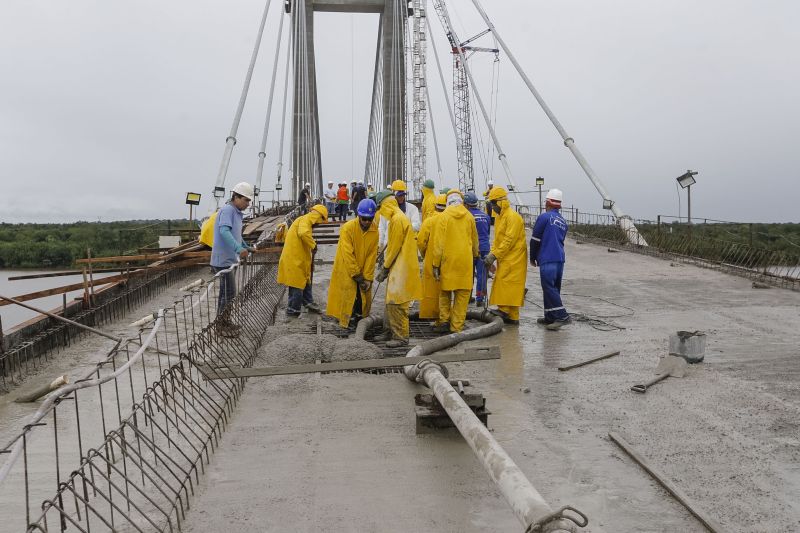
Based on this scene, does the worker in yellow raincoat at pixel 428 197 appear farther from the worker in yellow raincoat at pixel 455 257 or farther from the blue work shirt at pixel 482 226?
the worker in yellow raincoat at pixel 455 257

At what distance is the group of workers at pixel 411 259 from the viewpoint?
740 centimetres

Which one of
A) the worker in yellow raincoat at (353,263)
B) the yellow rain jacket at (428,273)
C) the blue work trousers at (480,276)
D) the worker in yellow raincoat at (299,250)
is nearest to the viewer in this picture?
the worker in yellow raincoat at (353,263)

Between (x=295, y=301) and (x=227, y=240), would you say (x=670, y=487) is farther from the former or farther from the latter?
(x=295, y=301)

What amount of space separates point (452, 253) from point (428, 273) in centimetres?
78

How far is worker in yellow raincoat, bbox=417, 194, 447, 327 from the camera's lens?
8391 millimetres

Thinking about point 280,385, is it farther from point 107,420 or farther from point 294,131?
point 294,131

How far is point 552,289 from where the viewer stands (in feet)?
28.5

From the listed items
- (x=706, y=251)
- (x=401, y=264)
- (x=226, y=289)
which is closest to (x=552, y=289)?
(x=401, y=264)

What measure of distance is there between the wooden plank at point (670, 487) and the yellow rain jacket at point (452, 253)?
12.2 feet

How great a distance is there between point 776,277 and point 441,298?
769cm

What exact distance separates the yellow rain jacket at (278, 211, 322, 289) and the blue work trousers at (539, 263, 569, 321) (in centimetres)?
300

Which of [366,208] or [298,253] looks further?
[298,253]

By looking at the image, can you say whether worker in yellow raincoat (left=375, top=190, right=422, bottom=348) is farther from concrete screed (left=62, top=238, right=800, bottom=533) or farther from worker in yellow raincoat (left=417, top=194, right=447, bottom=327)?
concrete screed (left=62, top=238, right=800, bottom=533)

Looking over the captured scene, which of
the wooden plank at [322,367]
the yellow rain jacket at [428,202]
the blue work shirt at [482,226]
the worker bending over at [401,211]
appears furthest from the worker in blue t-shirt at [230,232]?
the yellow rain jacket at [428,202]
